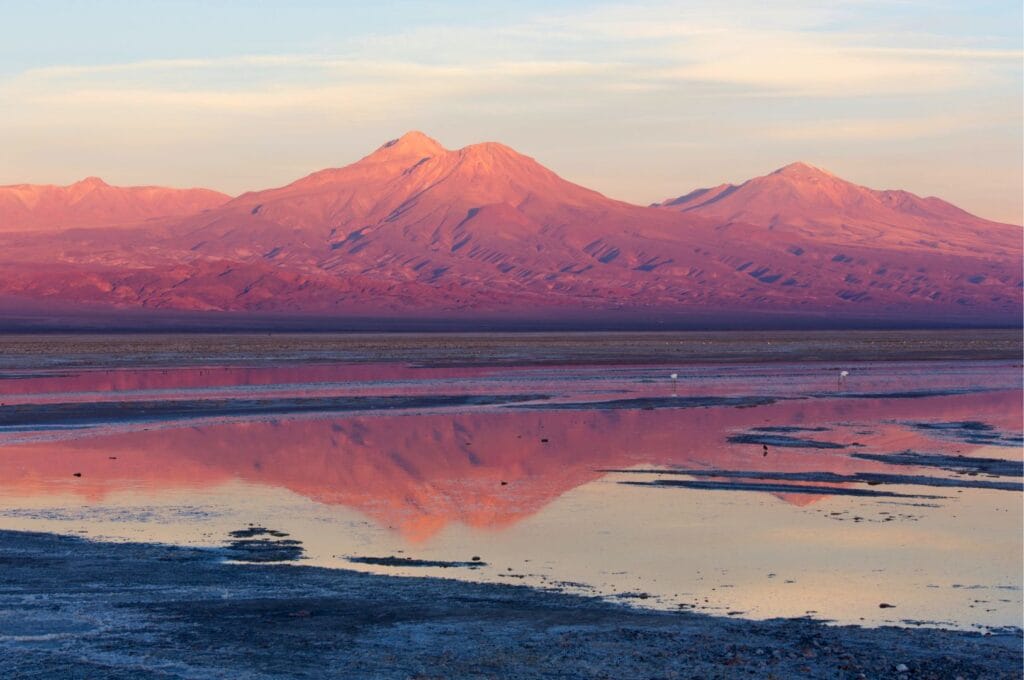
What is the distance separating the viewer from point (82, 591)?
14.3 metres

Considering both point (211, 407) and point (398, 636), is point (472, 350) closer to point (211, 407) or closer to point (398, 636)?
point (211, 407)

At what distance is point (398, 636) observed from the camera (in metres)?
12.7

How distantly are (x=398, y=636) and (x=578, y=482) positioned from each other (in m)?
11.0

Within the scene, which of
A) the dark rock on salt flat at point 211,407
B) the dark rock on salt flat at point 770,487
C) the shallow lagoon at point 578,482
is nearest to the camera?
the shallow lagoon at point 578,482

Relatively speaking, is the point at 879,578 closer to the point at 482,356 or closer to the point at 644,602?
the point at 644,602

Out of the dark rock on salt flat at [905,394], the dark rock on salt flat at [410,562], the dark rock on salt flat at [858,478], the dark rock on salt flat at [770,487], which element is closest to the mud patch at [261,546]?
the dark rock on salt flat at [410,562]

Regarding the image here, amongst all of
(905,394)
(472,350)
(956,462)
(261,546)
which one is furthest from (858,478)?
(472,350)

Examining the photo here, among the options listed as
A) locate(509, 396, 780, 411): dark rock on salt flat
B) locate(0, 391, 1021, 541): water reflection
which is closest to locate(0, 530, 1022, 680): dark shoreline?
locate(0, 391, 1021, 541): water reflection

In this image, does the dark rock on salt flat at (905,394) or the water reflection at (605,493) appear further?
the dark rock on salt flat at (905,394)

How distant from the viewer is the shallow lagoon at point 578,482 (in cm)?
1580

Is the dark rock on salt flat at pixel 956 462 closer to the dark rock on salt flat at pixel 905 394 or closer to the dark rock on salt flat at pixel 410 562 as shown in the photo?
the dark rock on salt flat at pixel 410 562

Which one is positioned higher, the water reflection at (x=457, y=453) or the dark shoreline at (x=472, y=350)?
the water reflection at (x=457, y=453)

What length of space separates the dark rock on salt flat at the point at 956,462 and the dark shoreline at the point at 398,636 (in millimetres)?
12613

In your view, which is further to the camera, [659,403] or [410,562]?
[659,403]
